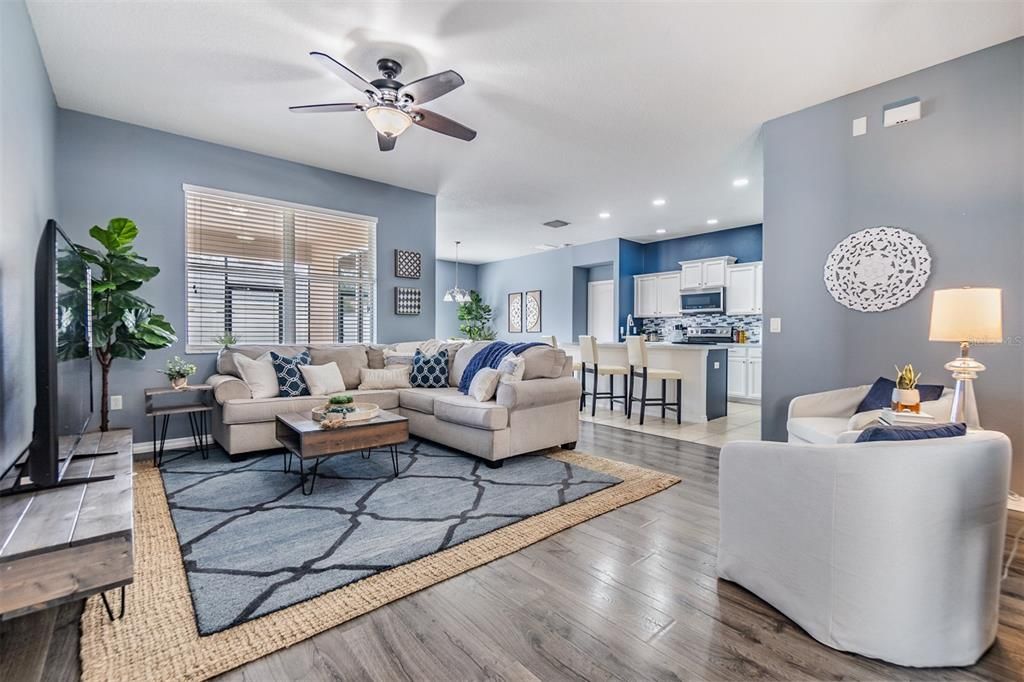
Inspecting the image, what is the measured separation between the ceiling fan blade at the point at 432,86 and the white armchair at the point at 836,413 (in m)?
2.95

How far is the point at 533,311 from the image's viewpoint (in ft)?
32.3

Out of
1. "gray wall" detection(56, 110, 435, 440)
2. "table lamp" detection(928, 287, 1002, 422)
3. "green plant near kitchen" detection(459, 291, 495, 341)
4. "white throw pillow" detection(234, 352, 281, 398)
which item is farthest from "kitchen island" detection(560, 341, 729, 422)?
"green plant near kitchen" detection(459, 291, 495, 341)

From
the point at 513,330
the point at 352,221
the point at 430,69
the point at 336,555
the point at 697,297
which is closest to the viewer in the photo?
the point at 336,555

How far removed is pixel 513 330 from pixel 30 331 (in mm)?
8157

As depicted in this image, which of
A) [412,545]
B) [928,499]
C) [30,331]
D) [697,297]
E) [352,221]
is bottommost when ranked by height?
[412,545]

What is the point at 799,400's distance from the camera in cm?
317

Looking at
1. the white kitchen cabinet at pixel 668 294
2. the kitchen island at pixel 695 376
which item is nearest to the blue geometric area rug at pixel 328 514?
the kitchen island at pixel 695 376

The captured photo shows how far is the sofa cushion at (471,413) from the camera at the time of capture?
341cm

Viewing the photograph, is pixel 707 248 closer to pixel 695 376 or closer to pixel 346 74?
pixel 695 376

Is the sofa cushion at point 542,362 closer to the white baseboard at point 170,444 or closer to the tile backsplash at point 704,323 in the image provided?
the white baseboard at point 170,444

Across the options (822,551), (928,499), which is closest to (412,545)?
(822,551)

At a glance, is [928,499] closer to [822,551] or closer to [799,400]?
[822,551]

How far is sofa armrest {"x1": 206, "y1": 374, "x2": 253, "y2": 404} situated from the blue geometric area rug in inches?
20.1

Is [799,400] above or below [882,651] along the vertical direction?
above
